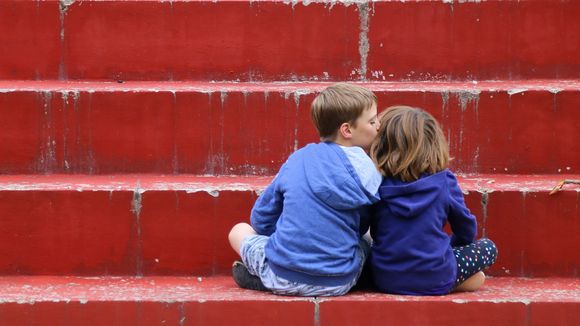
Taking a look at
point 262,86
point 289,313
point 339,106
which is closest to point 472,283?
point 289,313

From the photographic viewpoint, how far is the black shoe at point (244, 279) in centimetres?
400

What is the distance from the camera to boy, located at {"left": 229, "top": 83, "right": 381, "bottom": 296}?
381 centimetres

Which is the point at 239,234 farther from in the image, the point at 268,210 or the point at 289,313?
the point at 289,313

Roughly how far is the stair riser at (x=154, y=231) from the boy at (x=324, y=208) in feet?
1.28

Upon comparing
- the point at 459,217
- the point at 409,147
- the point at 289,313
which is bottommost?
the point at 289,313

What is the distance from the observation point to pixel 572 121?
4656 millimetres

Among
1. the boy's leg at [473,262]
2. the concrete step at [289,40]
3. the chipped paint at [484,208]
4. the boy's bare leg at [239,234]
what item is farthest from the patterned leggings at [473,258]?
the concrete step at [289,40]

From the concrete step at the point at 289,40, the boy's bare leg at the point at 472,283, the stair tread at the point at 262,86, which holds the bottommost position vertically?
the boy's bare leg at the point at 472,283

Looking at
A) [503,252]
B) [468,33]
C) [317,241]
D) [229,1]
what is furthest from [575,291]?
[229,1]

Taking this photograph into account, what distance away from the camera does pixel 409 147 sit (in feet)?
12.8

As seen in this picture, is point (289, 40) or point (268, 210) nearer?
point (268, 210)

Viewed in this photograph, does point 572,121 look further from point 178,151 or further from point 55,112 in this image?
point 55,112

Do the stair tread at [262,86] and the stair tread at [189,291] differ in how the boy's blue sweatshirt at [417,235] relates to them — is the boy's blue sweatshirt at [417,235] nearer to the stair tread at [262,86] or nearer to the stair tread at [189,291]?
the stair tread at [189,291]

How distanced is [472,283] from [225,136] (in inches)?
54.0
